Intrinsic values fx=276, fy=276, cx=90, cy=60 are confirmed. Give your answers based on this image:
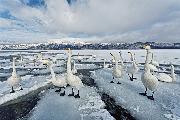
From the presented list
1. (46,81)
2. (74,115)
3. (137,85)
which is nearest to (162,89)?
(137,85)

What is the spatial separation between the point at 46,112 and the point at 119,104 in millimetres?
3877

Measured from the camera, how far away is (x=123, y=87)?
18.8 metres

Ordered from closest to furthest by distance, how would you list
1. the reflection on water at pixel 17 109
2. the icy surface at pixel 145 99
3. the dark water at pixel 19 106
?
the icy surface at pixel 145 99, the reflection on water at pixel 17 109, the dark water at pixel 19 106

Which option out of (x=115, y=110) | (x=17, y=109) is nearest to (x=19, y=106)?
(x=17, y=109)

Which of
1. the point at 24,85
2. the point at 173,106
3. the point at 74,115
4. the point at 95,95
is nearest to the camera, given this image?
the point at 74,115

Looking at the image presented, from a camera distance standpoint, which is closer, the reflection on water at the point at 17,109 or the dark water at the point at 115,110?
the dark water at the point at 115,110

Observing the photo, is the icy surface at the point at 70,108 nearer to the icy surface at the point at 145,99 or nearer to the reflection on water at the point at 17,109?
the reflection on water at the point at 17,109

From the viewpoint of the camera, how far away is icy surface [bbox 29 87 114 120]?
12461 mm

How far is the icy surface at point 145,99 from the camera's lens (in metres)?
12.4

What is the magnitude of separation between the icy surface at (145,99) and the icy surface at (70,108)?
127 cm

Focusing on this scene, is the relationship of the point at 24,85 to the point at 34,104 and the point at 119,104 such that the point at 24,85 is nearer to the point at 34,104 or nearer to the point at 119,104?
the point at 34,104

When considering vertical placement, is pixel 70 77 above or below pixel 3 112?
above

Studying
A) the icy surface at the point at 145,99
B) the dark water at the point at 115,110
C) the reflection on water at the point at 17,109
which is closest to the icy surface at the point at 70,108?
the dark water at the point at 115,110

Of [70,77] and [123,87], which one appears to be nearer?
[70,77]
